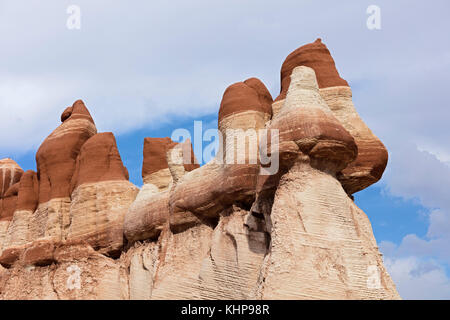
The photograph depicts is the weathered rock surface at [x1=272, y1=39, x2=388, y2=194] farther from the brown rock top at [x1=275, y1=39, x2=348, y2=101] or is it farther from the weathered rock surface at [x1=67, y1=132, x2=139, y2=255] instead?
the weathered rock surface at [x1=67, y1=132, x2=139, y2=255]

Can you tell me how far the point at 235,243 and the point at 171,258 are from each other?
272cm

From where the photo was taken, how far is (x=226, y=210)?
14703 millimetres

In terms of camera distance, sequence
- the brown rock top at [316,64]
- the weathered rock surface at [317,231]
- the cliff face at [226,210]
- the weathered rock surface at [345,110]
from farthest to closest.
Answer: the brown rock top at [316,64], the weathered rock surface at [345,110], the cliff face at [226,210], the weathered rock surface at [317,231]

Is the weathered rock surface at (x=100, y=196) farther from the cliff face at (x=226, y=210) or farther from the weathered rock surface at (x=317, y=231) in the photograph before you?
the weathered rock surface at (x=317, y=231)

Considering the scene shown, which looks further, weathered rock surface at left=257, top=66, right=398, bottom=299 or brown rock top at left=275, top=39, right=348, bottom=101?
brown rock top at left=275, top=39, right=348, bottom=101

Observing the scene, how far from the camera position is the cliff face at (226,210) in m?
11.3

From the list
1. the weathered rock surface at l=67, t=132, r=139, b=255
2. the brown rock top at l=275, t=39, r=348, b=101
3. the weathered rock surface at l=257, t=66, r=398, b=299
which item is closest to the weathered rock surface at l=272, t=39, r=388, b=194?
the brown rock top at l=275, t=39, r=348, b=101

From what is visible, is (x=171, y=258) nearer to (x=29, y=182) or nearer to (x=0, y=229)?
(x=29, y=182)

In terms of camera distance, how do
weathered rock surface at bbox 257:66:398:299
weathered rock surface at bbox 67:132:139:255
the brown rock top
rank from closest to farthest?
weathered rock surface at bbox 257:66:398:299 < the brown rock top < weathered rock surface at bbox 67:132:139:255

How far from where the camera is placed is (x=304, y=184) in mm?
11828

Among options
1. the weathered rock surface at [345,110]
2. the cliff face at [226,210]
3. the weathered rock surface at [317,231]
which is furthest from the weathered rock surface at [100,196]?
the weathered rock surface at [317,231]

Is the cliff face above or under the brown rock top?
under

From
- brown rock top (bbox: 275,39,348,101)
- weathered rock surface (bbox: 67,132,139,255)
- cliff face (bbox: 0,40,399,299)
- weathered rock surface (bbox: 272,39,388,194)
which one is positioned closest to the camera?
cliff face (bbox: 0,40,399,299)

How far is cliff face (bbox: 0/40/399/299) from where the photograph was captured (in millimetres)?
11312
